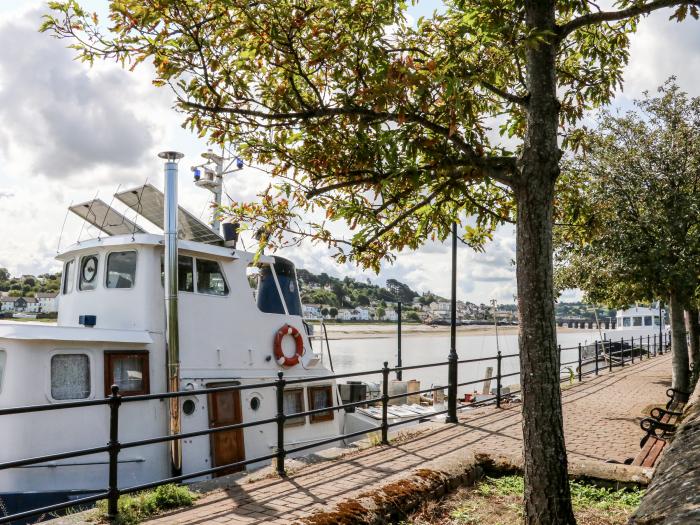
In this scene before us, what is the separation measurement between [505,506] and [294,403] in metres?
6.27

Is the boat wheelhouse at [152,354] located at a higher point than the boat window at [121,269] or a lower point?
lower

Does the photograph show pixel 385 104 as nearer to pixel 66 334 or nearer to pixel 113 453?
pixel 113 453

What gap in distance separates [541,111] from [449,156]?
30.5 inches

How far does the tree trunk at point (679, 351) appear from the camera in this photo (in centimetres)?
1245

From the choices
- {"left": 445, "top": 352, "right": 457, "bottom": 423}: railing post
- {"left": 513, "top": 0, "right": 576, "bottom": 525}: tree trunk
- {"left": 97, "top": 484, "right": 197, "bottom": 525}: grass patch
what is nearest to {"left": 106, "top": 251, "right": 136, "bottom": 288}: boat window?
{"left": 97, "top": 484, "right": 197, "bottom": 525}: grass patch

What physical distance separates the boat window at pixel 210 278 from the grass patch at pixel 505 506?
5933 millimetres

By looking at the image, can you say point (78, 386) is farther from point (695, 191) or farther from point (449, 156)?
point (695, 191)

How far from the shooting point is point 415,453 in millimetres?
7875

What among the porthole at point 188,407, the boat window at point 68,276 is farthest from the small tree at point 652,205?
the boat window at point 68,276

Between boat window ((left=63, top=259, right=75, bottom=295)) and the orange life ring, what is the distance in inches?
150

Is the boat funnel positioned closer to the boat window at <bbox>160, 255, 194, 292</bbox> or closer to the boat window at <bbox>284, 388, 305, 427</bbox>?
the boat window at <bbox>160, 255, 194, 292</bbox>

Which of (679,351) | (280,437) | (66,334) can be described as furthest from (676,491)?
(679,351)

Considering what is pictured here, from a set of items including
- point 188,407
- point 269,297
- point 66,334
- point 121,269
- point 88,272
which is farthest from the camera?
point 269,297

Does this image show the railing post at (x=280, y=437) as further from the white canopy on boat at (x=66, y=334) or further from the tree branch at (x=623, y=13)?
the tree branch at (x=623, y=13)
